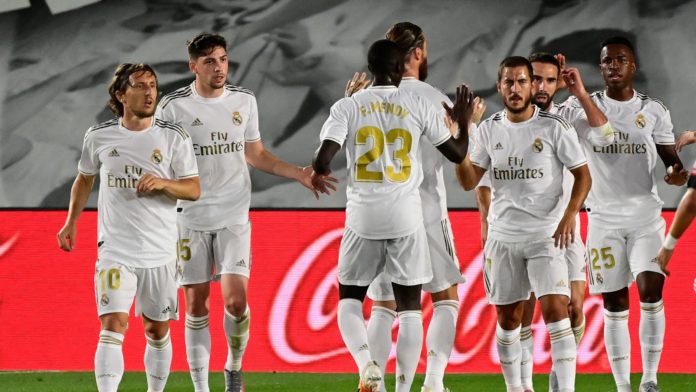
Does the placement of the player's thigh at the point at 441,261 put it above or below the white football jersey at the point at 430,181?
below

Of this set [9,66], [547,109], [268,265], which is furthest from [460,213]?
[9,66]

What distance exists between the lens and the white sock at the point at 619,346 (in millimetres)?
6621

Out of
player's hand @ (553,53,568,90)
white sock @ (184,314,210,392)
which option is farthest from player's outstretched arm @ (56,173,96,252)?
player's hand @ (553,53,568,90)

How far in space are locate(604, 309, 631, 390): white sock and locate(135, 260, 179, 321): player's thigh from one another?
2.37m

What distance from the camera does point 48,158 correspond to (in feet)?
40.0

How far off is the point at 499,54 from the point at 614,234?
16.5 feet

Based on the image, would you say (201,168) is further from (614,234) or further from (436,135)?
(614,234)

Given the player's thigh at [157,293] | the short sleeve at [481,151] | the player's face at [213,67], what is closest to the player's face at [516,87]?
the short sleeve at [481,151]

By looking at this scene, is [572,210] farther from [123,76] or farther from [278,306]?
[278,306]

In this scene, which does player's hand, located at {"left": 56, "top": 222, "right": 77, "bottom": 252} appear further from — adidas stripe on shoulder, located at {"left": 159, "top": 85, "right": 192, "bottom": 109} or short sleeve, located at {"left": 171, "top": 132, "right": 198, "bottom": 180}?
adidas stripe on shoulder, located at {"left": 159, "top": 85, "right": 192, "bottom": 109}

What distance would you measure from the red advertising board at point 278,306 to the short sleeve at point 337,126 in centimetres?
342

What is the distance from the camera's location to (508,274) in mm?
6355

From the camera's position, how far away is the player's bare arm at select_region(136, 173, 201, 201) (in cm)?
589

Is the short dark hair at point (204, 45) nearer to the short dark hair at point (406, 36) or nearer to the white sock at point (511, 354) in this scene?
the short dark hair at point (406, 36)
